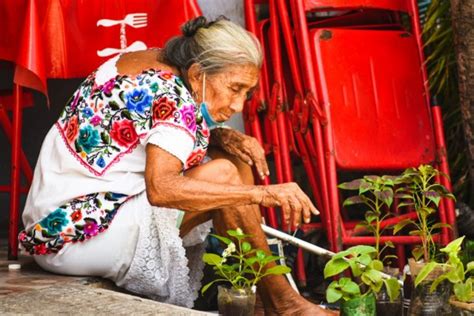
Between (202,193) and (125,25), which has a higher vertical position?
(125,25)

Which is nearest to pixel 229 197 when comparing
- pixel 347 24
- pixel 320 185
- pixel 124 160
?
pixel 124 160

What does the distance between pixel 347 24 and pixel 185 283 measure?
1.88 metres

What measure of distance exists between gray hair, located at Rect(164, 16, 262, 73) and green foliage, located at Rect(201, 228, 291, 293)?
1.88ft

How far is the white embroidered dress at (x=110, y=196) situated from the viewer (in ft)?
10.4

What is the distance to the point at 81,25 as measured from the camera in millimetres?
4102

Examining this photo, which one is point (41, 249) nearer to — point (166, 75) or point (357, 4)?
point (166, 75)

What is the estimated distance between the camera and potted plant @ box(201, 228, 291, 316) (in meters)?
2.88

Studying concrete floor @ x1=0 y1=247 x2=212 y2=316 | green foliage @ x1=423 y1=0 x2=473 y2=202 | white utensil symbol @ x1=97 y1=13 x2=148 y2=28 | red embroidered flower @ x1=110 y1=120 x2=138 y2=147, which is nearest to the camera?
concrete floor @ x1=0 y1=247 x2=212 y2=316

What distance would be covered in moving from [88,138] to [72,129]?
0.30ft

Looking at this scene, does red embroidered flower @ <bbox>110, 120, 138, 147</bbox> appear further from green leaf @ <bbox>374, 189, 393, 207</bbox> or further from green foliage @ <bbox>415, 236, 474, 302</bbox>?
green foliage @ <bbox>415, 236, 474, 302</bbox>

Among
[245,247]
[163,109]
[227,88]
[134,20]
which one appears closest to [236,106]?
[227,88]

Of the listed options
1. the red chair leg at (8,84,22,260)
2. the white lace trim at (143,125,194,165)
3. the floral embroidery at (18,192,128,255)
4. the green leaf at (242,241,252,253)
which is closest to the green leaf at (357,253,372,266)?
the green leaf at (242,241,252,253)

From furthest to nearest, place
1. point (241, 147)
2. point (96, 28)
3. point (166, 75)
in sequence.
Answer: point (96, 28) → point (241, 147) → point (166, 75)

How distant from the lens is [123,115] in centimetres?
317
